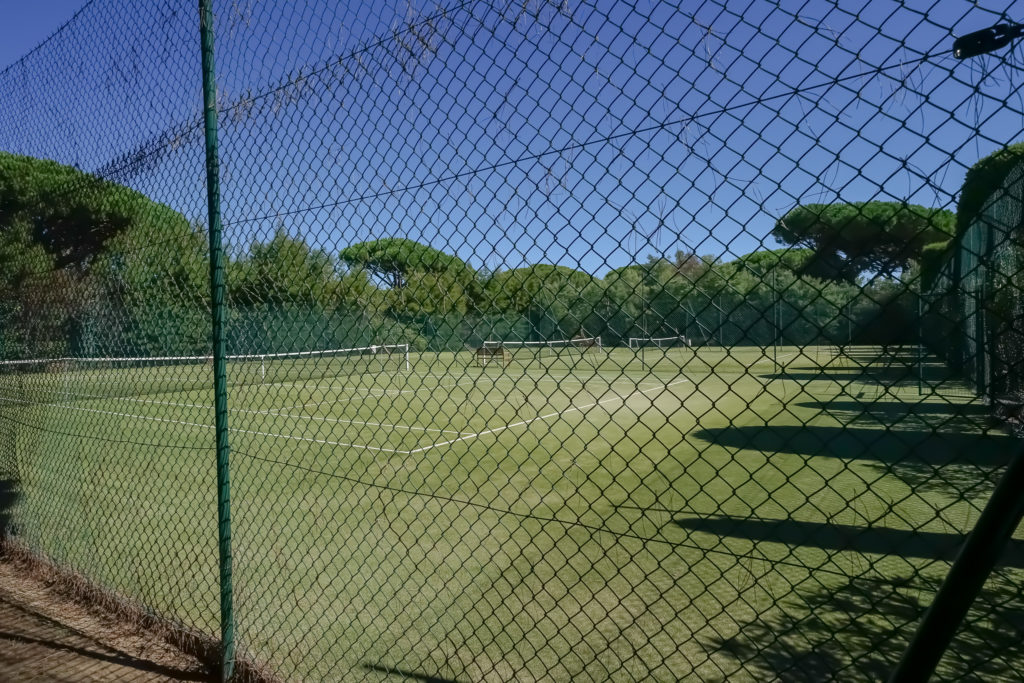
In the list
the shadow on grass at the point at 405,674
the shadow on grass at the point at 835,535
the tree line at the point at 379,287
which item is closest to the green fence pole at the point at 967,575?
the tree line at the point at 379,287

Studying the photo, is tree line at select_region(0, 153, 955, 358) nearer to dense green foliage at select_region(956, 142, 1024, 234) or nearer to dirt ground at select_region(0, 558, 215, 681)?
dense green foliage at select_region(956, 142, 1024, 234)

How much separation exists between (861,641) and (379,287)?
3.05 metres

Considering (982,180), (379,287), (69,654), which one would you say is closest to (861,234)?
(982,180)

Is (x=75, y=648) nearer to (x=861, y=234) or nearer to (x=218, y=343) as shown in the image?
(x=218, y=343)

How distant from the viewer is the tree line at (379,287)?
55.6 inches

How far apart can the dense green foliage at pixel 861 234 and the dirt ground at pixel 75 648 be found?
3.01m

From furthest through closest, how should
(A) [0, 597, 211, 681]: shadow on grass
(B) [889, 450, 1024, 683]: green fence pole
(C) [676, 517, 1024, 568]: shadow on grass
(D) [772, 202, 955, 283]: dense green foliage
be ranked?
(C) [676, 517, 1024, 568]: shadow on grass < (A) [0, 597, 211, 681]: shadow on grass < (D) [772, 202, 955, 283]: dense green foliage < (B) [889, 450, 1024, 683]: green fence pole

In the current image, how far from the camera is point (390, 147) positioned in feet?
7.86

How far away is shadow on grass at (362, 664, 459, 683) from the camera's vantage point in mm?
2805

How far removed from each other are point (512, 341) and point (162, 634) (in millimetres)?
2317

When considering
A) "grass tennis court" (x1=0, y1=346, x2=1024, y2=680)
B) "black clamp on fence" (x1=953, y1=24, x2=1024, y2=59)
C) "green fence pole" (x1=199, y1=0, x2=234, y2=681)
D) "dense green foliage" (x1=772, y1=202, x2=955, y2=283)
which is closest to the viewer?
"black clamp on fence" (x1=953, y1=24, x2=1024, y2=59)

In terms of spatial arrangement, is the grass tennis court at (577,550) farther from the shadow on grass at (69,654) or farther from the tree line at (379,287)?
the shadow on grass at (69,654)

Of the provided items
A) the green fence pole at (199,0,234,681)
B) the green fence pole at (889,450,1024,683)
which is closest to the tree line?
the green fence pole at (199,0,234,681)

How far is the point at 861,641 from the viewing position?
3.17 m
